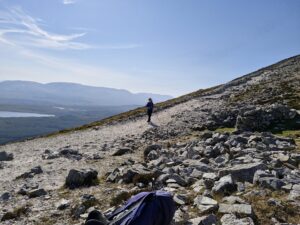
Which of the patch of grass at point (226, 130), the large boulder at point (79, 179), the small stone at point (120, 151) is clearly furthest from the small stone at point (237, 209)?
the patch of grass at point (226, 130)

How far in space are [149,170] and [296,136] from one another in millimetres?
13226

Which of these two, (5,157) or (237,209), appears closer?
(237,209)

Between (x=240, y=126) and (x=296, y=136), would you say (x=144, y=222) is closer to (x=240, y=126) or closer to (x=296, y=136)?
(x=296, y=136)

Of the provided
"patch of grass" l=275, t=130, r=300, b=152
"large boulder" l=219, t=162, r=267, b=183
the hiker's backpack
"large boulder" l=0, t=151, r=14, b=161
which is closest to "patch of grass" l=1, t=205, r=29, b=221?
the hiker's backpack

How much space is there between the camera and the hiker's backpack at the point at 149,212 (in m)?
6.20

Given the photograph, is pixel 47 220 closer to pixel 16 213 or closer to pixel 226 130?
pixel 16 213

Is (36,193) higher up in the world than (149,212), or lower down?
lower down

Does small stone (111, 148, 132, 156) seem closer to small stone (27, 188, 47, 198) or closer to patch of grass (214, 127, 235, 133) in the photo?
small stone (27, 188, 47, 198)

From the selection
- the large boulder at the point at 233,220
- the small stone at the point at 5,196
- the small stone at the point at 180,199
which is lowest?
the small stone at the point at 5,196

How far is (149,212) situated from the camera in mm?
6277

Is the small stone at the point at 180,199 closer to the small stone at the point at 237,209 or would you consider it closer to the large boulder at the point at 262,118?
the small stone at the point at 237,209

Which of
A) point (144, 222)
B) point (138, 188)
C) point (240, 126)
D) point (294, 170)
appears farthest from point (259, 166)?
point (240, 126)

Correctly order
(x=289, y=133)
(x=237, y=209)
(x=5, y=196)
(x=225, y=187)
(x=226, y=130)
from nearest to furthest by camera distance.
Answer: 1. (x=237, y=209)
2. (x=225, y=187)
3. (x=5, y=196)
4. (x=289, y=133)
5. (x=226, y=130)

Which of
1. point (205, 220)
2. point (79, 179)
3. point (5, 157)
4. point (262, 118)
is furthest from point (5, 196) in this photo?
point (262, 118)
